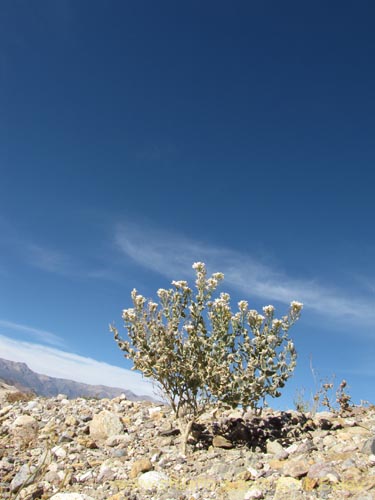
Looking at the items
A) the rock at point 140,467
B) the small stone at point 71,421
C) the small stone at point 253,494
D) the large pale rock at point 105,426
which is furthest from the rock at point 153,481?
the small stone at point 71,421

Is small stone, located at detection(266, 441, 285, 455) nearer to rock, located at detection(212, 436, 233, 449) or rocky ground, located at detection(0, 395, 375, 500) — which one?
rocky ground, located at detection(0, 395, 375, 500)

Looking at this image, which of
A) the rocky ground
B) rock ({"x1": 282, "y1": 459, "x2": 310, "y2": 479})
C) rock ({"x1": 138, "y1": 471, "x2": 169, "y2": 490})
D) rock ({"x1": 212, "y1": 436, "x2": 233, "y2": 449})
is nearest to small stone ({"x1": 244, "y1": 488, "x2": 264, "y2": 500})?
the rocky ground

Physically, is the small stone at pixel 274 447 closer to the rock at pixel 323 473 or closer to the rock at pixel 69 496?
the rock at pixel 323 473

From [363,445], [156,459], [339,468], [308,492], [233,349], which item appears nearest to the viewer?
[308,492]

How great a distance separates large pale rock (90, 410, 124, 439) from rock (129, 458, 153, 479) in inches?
90.6

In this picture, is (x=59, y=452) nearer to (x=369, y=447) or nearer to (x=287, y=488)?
(x=287, y=488)

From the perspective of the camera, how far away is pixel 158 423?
11.5 m

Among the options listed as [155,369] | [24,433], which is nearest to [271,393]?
[155,369]

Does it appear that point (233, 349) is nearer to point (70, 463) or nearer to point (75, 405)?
point (70, 463)

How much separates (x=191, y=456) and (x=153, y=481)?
148 cm

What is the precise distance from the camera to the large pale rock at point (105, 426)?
34.9 ft

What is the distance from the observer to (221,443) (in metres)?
9.40

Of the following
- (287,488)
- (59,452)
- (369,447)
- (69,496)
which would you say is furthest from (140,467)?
(369,447)

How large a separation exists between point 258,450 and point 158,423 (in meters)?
3.46
